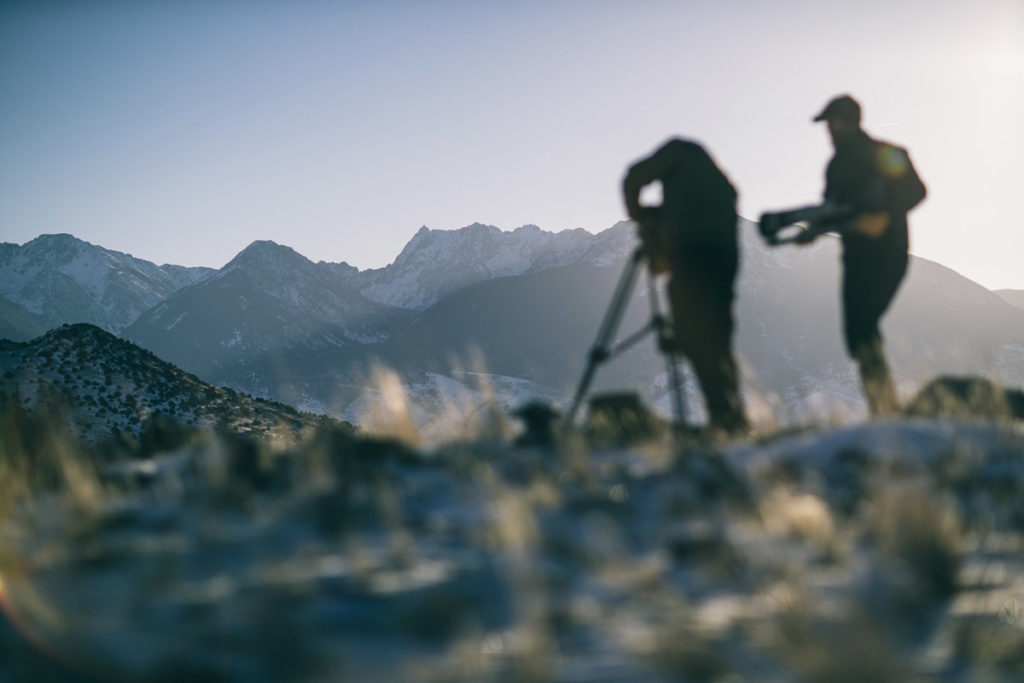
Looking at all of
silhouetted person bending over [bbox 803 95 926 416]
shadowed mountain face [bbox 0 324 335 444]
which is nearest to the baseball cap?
silhouetted person bending over [bbox 803 95 926 416]

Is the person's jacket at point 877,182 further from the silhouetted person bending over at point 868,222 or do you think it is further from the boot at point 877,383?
the boot at point 877,383

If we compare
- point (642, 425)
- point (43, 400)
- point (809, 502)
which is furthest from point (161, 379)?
point (809, 502)

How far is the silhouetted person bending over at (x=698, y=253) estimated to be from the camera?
7.23 m

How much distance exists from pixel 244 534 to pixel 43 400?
1401 inches

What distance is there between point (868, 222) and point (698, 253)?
1.58m

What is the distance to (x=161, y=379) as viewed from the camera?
4100cm

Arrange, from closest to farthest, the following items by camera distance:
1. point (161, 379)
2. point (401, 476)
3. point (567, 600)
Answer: point (567, 600) < point (401, 476) < point (161, 379)

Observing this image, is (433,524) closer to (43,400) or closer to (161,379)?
(43,400)

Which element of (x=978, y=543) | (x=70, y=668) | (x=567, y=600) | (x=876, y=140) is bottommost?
(x=978, y=543)

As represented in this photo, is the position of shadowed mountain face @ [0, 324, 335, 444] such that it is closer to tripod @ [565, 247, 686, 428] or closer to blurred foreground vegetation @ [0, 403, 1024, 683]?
tripod @ [565, 247, 686, 428]

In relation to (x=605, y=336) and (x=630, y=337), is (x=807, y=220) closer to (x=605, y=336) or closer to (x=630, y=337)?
(x=630, y=337)

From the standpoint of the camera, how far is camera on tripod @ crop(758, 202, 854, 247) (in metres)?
6.94

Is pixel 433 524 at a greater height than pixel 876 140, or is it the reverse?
pixel 876 140

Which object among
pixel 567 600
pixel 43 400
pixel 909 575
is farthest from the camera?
pixel 43 400
